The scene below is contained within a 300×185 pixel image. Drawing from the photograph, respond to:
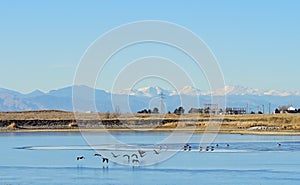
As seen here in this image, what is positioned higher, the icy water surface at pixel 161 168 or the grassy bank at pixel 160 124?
the grassy bank at pixel 160 124

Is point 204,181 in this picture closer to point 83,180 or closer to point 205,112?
point 83,180

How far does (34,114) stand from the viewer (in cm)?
14100

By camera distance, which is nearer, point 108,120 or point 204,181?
point 204,181

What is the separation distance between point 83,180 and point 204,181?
5.28 m

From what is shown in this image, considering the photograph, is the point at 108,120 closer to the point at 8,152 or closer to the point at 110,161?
the point at 8,152

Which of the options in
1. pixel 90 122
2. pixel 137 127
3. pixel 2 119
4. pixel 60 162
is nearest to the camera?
pixel 60 162

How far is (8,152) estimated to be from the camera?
51.8m

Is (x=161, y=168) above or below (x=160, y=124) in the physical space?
below

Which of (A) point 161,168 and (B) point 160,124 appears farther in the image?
(B) point 160,124

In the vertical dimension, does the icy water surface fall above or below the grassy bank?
below

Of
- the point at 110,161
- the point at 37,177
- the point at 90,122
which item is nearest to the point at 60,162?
the point at 110,161

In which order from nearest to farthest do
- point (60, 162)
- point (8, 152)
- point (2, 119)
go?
1. point (60, 162)
2. point (8, 152)
3. point (2, 119)

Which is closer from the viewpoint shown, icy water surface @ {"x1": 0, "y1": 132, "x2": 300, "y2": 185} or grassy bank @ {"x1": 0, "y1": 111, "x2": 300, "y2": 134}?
icy water surface @ {"x1": 0, "y1": 132, "x2": 300, "y2": 185}

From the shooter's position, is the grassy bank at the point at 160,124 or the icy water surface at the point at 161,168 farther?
the grassy bank at the point at 160,124
